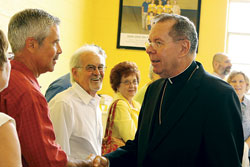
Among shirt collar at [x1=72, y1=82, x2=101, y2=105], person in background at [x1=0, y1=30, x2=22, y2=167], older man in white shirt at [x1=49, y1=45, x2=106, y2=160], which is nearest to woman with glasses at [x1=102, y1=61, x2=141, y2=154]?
older man in white shirt at [x1=49, y1=45, x2=106, y2=160]

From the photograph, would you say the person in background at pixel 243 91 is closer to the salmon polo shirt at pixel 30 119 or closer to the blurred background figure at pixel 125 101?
the blurred background figure at pixel 125 101

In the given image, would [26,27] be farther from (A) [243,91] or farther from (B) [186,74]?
(A) [243,91]

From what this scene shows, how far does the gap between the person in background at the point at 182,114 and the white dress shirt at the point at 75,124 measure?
0.24m

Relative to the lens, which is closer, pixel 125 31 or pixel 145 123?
pixel 145 123

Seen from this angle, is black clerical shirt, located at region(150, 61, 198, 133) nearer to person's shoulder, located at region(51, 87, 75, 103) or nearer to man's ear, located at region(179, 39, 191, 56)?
man's ear, located at region(179, 39, 191, 56)

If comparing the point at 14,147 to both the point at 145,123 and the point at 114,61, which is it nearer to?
the point at 145,123

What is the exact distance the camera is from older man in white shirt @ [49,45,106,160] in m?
2.35

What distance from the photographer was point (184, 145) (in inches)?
72.2

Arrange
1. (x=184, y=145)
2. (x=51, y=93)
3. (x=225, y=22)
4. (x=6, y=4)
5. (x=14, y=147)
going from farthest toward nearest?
(x=225, y=22), (x=6, y=4), (x=51, y=93), (x=184, y=145), (x=14, y=147)

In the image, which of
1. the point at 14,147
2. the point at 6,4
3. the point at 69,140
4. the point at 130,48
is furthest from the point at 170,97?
the point at 130,48

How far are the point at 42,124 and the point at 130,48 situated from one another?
19.1 ft

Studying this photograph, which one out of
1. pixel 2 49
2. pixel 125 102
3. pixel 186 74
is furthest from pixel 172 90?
pixel 2 49

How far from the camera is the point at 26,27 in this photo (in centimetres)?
187

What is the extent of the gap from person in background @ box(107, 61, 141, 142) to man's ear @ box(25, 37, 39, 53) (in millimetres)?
1266
